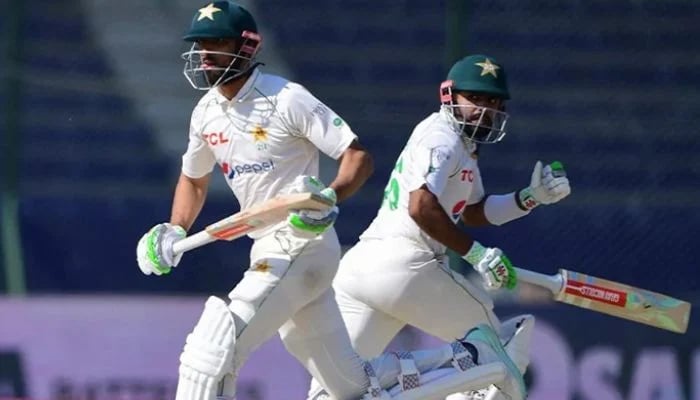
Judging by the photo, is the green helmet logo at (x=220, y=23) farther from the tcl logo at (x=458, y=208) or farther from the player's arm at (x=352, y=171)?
the tcl logo at (x=458, y=208)

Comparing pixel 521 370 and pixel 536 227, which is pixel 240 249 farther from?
pixel 521 370

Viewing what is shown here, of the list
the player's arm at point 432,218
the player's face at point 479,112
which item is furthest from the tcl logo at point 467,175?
the player's arm at point 432,218

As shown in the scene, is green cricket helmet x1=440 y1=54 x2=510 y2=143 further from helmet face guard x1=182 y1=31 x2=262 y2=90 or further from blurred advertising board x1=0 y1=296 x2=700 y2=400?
blurred advertising board x1=0 y1=296 x2=700 y2=400

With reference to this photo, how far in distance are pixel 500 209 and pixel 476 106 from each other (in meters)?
0.51

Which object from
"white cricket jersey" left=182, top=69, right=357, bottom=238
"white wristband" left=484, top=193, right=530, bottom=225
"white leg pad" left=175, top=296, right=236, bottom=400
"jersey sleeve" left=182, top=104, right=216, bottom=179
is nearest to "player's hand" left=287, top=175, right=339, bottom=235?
"white cricket jersey" left=182, top=69, right=357, bottom=238

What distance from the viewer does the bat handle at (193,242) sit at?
4.54m

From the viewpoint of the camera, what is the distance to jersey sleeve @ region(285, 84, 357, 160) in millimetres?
4508

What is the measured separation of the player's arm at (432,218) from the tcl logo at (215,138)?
0.62 meters

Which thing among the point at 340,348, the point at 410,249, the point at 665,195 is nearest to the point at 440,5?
the point at 665,195

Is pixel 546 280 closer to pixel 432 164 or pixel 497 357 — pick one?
pixel 497 357

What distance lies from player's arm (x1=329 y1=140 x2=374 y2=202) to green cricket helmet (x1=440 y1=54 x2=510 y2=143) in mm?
595

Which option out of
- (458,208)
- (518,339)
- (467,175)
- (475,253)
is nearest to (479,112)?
(467,175)

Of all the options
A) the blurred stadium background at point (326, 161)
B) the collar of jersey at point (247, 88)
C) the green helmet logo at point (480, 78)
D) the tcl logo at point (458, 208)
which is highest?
the collar of jersey at point (247, 88)

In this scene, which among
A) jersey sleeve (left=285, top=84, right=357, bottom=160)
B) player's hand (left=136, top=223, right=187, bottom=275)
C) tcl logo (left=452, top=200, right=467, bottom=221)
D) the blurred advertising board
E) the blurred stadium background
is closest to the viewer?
jersey sleeve (left=285, top=84, right=357, bottom=160)
